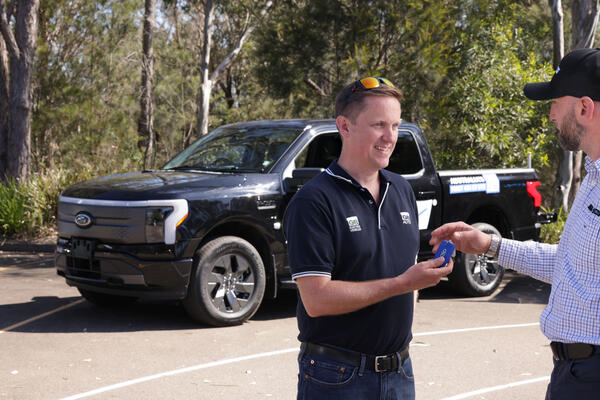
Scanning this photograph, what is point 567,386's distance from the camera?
2492mm

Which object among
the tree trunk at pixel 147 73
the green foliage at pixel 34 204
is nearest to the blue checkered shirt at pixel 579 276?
the green foliage at pixel 34 204

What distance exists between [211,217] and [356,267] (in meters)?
4.60

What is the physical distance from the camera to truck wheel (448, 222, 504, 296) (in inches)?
357

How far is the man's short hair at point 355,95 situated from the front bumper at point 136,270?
444 centimetres

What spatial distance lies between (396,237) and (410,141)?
20.3 feet

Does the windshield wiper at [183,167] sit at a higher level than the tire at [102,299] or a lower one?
higher

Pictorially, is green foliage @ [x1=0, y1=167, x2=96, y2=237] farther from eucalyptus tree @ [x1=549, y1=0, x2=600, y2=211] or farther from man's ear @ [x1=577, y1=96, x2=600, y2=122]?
man's ear @ [x1=577, y1=96, x2=600, y2=122]

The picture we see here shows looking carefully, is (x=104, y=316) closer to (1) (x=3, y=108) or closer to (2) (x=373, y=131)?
(2) (x=373, y=131)

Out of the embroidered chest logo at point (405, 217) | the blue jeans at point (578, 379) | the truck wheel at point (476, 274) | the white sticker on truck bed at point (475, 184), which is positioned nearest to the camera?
the blue jeans at point (578, 379)

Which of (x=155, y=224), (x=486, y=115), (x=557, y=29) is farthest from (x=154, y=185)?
(x=557, y=29)

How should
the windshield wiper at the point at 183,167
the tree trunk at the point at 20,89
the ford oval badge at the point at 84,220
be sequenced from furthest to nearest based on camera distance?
the tree trunk at the point at 20,89 < the windshield wiper at the point at 183,167 < the ford oval badge at the point at 84,220

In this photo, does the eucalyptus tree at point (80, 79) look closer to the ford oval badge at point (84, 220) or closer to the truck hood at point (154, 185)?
the truck hood at point (154, 185)

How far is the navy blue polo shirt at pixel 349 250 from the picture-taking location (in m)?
2.64

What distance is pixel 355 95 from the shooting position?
2.81 m
